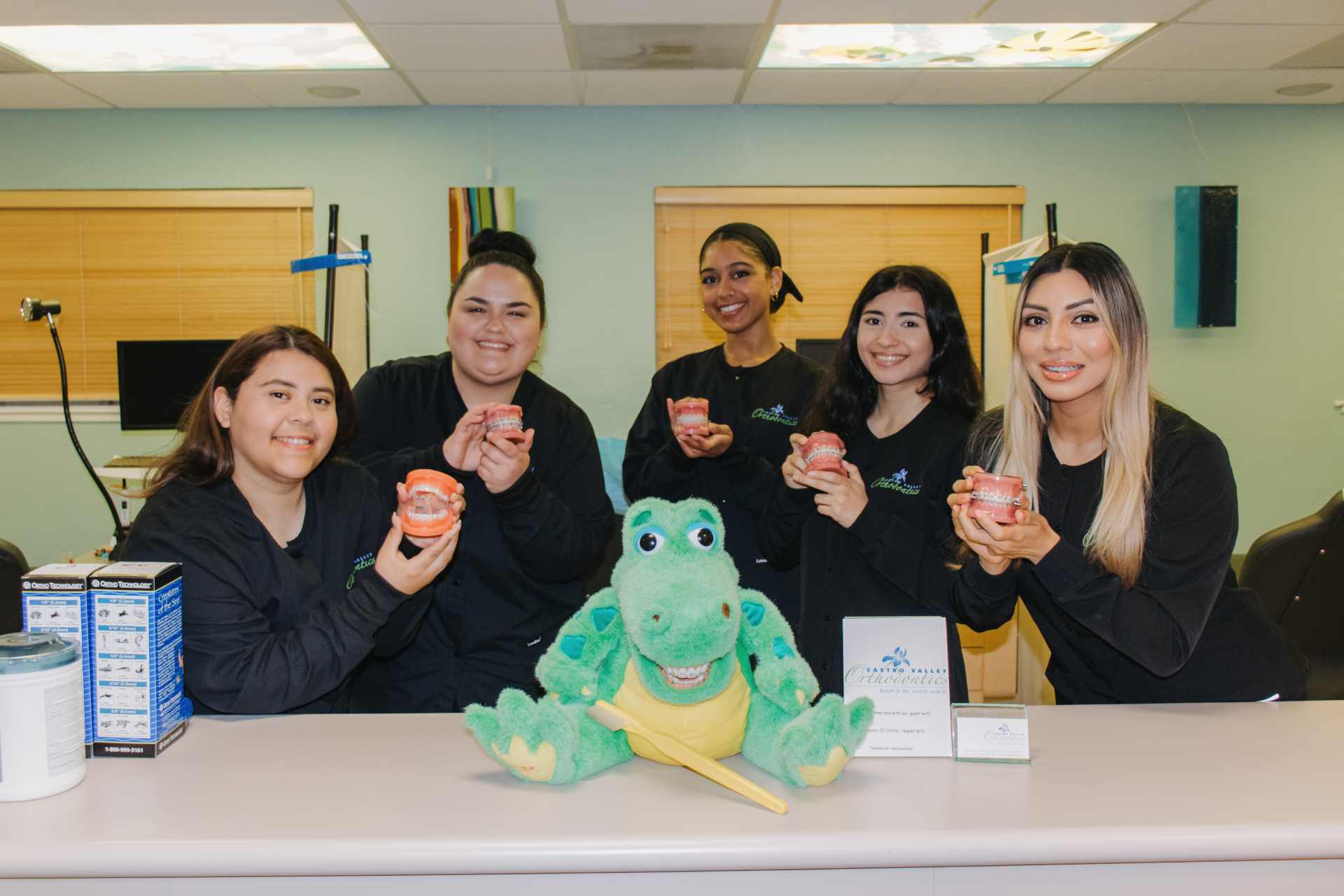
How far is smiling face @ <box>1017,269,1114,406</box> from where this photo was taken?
1.62 m

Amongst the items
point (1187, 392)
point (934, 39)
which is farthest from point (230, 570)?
point (1187, 392)

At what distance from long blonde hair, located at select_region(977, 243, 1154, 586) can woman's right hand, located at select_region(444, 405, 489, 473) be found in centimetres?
106

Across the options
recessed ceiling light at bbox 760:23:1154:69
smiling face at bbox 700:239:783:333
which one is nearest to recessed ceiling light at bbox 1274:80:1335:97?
recessed ceiling light at bbox 760:23:1154:69

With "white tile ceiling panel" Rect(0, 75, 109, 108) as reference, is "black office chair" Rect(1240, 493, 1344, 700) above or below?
below

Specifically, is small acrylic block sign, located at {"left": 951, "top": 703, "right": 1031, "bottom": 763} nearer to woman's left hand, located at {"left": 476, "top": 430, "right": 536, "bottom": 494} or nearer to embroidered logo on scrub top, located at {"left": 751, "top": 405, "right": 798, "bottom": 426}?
woman's left hand, located at {"left": 476, "top": 430, "right": 536, "bottom": 494}

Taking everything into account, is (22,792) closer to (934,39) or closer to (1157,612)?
(1157,612)

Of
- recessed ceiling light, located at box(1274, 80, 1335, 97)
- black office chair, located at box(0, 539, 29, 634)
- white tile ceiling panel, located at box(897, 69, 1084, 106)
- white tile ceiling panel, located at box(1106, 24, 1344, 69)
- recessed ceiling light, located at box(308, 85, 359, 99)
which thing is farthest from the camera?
recessed ceiling light, located at box(1274, 80, 1335, 97)

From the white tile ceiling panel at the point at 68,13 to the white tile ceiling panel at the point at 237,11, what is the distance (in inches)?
2.2

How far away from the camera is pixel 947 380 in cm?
208

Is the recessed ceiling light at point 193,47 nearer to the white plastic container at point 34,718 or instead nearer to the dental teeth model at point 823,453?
the dental teeth model at point 823,453

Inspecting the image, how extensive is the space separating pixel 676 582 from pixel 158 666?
77 cm

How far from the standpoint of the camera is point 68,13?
144 inches

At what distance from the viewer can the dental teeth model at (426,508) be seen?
1.45 meters

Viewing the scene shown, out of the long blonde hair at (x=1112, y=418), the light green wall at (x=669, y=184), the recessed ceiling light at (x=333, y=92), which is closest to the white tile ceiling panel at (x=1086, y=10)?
the light green wall at (x=669, y=184)
